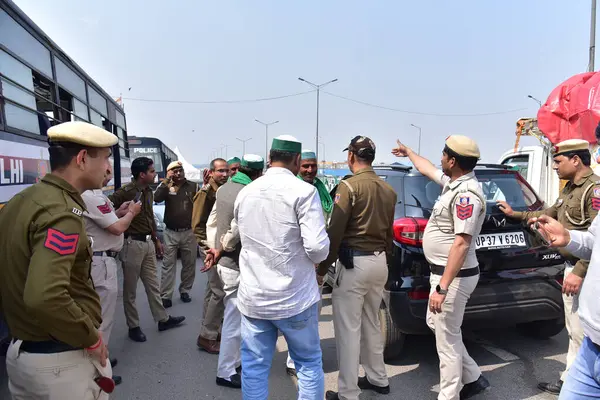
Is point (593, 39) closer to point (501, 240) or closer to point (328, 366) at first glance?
point (501, 240)

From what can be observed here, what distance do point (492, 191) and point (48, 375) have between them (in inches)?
142

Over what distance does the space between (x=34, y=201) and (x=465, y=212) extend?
231cm

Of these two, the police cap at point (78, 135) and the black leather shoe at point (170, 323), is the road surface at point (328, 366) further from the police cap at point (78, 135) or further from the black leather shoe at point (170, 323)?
the police cap at point (78, 135)

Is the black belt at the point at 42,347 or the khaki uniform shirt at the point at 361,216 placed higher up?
the khaki uniform shirt at the point at 361,216

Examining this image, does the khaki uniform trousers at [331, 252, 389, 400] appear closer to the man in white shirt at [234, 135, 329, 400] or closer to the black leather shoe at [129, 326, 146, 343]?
the man in white shirt at [234, 135, 329, 400]

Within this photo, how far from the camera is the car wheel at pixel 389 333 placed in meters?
3.43

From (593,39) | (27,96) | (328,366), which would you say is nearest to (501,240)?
(328,366)

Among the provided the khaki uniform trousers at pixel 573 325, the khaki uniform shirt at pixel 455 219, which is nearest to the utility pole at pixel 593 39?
the khaki uniform trousers at pixel 573 325

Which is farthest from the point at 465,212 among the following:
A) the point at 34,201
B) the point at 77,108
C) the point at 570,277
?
the point at 77,108

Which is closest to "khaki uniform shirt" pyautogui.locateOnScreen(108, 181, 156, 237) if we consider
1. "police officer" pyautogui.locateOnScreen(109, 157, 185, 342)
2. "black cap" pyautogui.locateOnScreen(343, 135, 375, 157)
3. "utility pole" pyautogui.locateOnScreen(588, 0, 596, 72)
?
"police officer" pyautogui.locateOnScreen(109, 157, 185, 342)

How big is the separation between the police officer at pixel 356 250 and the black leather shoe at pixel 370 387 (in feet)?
1.11

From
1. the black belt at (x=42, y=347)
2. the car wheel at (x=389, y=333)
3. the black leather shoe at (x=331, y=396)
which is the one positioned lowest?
the black leather shoe at (x=331, y=396)

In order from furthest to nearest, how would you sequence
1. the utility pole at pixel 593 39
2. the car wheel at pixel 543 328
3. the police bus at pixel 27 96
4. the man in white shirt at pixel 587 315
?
the utility pole at pixel 593 39
the car wheel at pixel 543 328
the police bus at pixel 27 96
the man in white shirt at pixel 587 315

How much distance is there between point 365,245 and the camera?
9.40 ft
